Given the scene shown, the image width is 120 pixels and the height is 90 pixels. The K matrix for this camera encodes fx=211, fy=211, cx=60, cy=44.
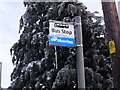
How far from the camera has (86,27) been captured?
31.9 ft

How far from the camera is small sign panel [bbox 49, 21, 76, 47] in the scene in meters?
3.88

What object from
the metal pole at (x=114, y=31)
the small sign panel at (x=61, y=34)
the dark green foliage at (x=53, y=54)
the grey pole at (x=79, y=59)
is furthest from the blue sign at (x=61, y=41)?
the dark green foliage at (x=53, y=54)

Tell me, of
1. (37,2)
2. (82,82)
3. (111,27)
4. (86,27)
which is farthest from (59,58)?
(82,82)

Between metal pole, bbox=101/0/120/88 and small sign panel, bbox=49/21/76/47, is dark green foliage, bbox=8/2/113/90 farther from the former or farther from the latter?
small sign panel, bbox=49/21/76/47

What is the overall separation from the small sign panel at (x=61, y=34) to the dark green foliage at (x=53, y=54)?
13.7ft

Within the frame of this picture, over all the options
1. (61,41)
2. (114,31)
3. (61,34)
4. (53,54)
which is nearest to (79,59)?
(61,41)

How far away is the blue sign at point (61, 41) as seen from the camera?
3856 mm

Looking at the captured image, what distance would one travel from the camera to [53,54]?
945cm

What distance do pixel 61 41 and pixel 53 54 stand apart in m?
5.58

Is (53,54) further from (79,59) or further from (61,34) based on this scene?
(79,59)

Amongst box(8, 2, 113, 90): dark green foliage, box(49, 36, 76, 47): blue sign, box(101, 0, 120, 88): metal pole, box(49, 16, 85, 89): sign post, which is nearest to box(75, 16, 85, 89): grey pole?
box(49, 16, 85, 89): sign post

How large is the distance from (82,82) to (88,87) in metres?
5.10

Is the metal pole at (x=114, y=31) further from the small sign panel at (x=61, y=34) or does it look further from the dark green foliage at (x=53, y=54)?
the dark green foliage at (x=53, y=54)

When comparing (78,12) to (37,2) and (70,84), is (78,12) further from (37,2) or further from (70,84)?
(70,84)
